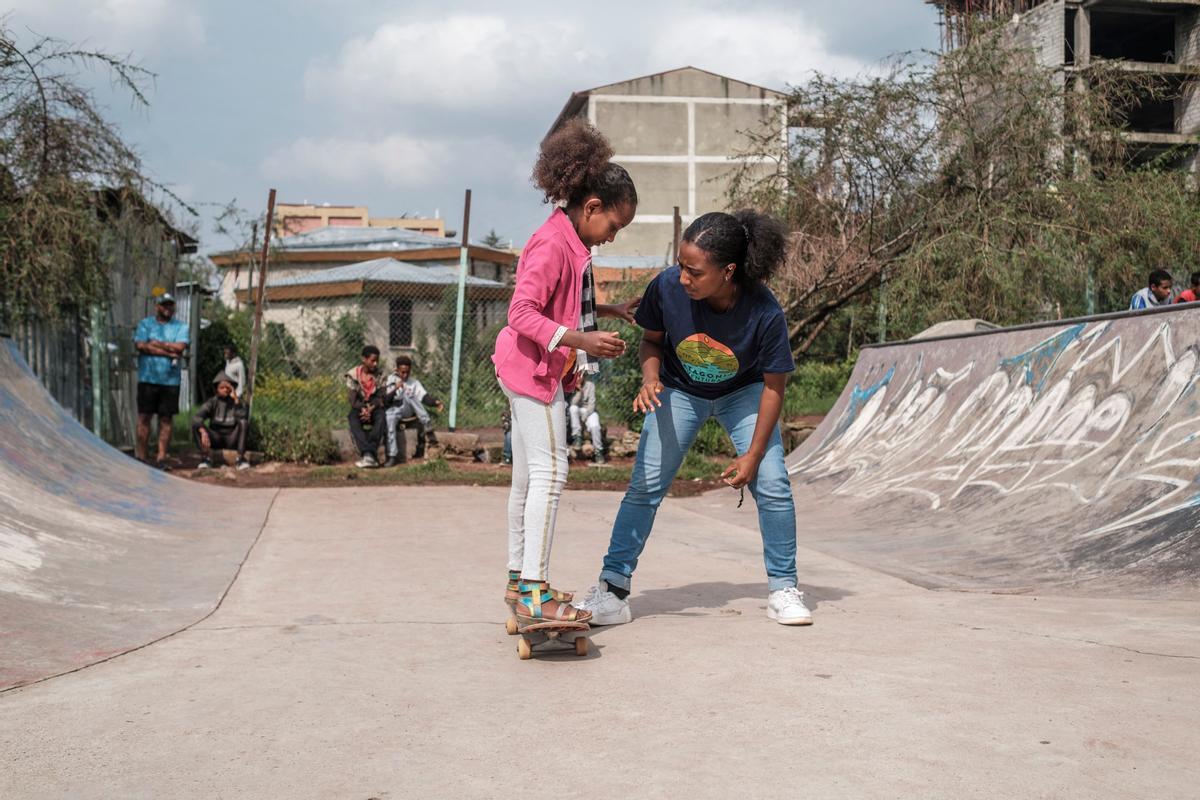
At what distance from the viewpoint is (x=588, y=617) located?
360 centimetres

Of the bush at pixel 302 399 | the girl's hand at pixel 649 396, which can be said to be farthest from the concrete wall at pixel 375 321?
the girl's hand at pixel 649 396

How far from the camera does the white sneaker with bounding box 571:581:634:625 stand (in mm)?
4070

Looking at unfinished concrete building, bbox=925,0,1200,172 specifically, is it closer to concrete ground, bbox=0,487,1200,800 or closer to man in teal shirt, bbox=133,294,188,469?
man in teal shirt, bbox=133,294,188,469

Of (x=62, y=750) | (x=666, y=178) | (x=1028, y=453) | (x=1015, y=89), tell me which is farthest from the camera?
(x=666, y=178)

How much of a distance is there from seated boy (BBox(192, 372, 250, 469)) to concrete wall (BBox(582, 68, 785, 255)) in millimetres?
35414

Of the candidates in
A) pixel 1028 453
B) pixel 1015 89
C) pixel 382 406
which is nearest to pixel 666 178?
pixel 1015 89

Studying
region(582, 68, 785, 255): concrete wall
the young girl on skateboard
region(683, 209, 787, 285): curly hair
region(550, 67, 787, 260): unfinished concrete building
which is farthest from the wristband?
region(582, 68, 785, 255): concrete wall

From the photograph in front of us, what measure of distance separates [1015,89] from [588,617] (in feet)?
42.2

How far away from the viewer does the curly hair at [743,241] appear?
390 cm

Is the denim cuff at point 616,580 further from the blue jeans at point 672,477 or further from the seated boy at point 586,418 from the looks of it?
the seated boy at point 586,418

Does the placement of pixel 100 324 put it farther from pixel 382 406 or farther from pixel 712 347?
pixel 712 347

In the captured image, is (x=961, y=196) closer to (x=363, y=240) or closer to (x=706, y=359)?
(x=706, y=359)

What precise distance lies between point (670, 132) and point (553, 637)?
4448cm

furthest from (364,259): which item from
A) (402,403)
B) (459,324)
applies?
(402,403)
